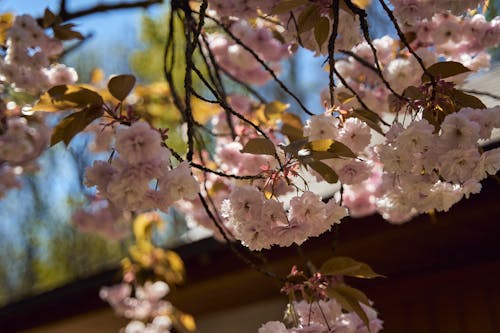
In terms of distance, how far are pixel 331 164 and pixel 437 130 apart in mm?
325

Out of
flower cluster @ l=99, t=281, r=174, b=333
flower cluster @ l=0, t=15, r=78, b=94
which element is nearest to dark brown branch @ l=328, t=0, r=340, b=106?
flower cluster @ l=0, t=15, r=78, b=94

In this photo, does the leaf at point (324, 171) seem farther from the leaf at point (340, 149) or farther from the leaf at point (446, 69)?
the leaf at point (446, 69)

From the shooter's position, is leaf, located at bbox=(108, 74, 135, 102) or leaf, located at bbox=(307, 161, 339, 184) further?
leaf, located at bbox=(108, 74, 135, 102)

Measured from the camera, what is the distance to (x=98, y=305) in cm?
502

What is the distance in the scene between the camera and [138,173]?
145cm

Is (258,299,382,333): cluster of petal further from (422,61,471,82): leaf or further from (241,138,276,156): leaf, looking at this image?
(422,61,471,82): leaf

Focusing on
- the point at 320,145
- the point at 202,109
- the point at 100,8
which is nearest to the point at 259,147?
the point at 320,145

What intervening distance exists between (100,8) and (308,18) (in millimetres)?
1372

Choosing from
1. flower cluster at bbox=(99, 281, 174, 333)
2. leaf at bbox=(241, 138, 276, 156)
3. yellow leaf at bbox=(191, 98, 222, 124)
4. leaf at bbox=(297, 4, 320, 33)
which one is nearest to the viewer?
leaf at bbox=(241, 138, 276, 156)

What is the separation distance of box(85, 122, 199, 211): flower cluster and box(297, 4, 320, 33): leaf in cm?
52

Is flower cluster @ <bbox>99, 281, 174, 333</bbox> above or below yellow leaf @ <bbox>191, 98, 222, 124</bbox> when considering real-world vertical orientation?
below

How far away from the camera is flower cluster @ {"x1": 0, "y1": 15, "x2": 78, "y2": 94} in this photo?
2.44 m

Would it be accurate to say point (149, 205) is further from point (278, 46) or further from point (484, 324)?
point (484, 324)

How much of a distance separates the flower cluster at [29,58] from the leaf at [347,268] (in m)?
1.34
